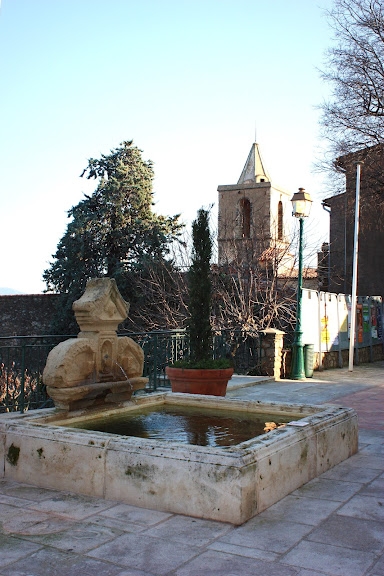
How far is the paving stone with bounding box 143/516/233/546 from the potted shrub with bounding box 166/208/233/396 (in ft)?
14.4

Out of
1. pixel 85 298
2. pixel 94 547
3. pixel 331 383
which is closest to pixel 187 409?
pixel 85 298

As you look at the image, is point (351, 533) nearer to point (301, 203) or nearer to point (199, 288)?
point (199, 288)

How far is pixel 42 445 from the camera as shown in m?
5.11

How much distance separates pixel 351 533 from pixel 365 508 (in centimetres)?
58

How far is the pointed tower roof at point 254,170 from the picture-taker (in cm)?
4566

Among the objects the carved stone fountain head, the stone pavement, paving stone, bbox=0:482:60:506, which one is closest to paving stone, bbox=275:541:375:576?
the stone pavement

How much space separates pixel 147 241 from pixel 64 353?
23088 mm

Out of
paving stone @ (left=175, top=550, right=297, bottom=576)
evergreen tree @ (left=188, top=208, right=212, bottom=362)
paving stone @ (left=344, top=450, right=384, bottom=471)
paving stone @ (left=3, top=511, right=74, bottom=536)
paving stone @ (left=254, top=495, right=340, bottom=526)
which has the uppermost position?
evergreen tree @ (left=188, top=208, right=212, bottom=362)

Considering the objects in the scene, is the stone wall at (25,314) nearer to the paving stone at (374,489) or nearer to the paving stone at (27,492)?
the paving stone at (27,492)

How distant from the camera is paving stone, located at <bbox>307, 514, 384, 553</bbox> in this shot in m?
3.89

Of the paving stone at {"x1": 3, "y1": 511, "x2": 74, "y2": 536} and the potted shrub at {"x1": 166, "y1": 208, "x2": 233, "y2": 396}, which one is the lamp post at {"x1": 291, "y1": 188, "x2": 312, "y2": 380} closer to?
Answer: the potted shrub at {"x1": 166, "y1": 208, "x2": 233, "y2": 396}

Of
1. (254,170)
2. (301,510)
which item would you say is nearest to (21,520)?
(301,510)

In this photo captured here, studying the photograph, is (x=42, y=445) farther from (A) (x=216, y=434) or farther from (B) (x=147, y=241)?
(B) (x=147, y=241)

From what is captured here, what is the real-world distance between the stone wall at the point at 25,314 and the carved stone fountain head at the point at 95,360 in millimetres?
21976
